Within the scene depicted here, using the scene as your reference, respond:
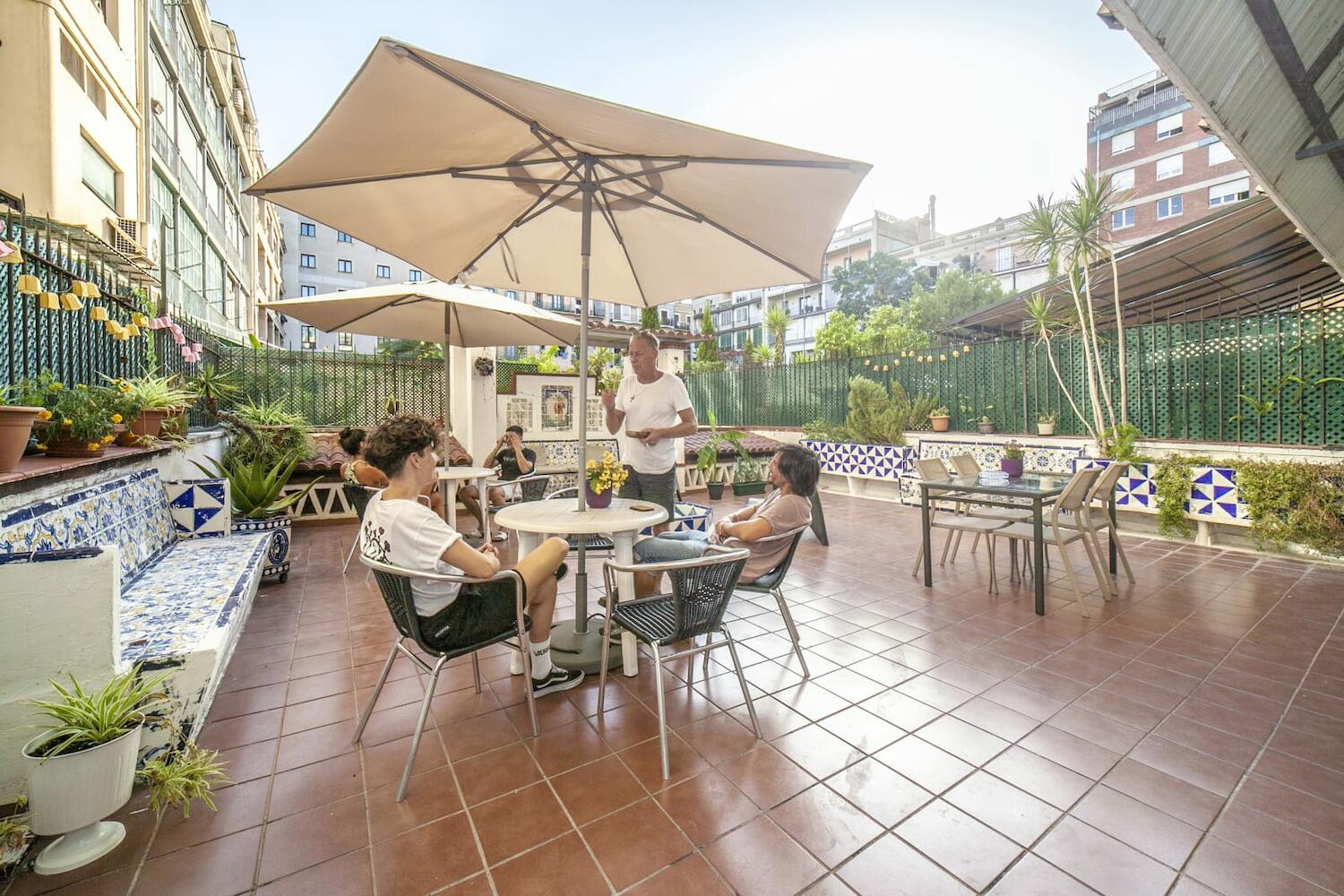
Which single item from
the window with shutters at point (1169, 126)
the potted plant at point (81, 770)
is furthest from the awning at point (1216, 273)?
the window with shutters at point (1169, 126)

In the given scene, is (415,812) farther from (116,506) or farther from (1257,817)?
(1257,817)

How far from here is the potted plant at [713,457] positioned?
8.40m

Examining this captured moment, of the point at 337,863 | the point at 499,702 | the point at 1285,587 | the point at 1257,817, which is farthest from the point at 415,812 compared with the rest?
the point at 1285,587

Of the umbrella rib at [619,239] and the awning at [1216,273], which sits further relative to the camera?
the awning at [1216,273]

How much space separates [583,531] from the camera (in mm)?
2408

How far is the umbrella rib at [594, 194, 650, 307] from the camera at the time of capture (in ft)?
9.94

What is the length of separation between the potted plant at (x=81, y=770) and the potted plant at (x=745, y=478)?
7226 mm

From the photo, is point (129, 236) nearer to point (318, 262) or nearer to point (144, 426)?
point (144, 426)

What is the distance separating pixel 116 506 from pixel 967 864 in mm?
3905

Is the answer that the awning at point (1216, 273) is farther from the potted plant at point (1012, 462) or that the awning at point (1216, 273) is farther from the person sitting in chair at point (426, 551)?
the person sitting in chair at point (426, 551)

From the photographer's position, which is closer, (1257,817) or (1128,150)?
(1257,817)

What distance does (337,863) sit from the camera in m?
1.59

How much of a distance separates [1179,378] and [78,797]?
8798mm

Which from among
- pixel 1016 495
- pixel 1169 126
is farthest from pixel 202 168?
pixel 1169 126
